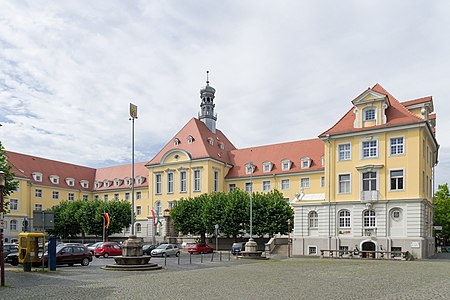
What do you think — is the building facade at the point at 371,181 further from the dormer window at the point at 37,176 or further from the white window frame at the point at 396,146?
the dormer window at the point at 37,176

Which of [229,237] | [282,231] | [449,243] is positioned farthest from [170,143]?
[449,243]

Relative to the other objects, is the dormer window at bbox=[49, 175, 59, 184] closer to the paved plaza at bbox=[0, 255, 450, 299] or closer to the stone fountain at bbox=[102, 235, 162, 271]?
the stone fountain at bbox=[102, 235, 162, 271]

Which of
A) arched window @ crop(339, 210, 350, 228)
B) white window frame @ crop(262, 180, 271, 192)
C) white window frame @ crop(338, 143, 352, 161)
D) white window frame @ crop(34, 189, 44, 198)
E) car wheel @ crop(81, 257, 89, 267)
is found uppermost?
white window frame @ crop(338, 143, 352, 161)

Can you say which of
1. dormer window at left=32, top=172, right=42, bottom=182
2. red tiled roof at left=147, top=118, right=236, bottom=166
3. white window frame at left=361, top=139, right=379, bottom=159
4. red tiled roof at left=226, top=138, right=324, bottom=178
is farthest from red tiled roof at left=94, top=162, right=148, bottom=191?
white window frame at left=361, top=139, right=379, bottom=159

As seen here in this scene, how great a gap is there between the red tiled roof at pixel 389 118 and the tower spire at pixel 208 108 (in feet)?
103

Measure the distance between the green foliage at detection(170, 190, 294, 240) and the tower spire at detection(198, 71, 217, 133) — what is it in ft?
63.2

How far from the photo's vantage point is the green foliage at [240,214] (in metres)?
51.2

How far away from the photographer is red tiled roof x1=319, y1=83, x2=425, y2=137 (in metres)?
40.1

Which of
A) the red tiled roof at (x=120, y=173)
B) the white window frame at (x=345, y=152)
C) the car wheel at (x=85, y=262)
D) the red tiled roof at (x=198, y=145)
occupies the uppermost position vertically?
the red tiled roof at (x=198, y=145)

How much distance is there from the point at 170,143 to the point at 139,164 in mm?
14277

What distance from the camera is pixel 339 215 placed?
4178 centimetres

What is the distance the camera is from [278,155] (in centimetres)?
6556

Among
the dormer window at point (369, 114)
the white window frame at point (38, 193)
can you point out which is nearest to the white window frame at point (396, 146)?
the dormer window at point (369, 114)

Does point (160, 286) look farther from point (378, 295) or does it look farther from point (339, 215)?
point (339, 215)
